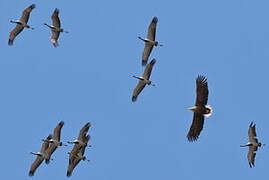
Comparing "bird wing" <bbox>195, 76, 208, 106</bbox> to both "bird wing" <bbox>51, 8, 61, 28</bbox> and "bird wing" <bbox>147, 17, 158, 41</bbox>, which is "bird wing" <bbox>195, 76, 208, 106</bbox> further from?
"bird wing" <bbox>51, 8, 61, 28</bbox>

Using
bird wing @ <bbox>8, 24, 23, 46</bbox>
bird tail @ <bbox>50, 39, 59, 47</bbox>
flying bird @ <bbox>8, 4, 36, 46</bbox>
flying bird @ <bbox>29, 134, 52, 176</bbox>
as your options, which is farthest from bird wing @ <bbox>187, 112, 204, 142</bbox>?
bird wing @ <bbox>8, 24, 23, 46</bbox>

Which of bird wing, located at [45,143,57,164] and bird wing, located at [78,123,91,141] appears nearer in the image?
bird wing, located at [78,123,91,141]

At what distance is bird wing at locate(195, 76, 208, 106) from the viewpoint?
4250cm

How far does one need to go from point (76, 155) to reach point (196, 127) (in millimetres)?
8437

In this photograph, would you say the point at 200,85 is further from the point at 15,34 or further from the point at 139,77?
the point at 15,34

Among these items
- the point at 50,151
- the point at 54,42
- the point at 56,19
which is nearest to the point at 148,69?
the point at 54,42

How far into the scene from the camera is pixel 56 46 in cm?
5044

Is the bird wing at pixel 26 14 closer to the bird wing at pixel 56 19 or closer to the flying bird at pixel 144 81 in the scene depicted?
the bird wing at pixel 56 19

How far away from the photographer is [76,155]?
163ft

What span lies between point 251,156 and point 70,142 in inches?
320

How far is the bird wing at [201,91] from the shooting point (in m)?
42.5

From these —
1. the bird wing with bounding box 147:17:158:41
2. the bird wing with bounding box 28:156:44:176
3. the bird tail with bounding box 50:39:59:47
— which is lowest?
the bird wing with bounding box 28:156:44:176

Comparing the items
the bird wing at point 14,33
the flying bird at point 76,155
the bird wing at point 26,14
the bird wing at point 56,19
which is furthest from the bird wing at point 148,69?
the bird wing at point 14,33

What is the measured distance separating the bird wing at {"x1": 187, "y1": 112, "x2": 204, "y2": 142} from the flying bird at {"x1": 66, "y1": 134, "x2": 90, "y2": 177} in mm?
7450
